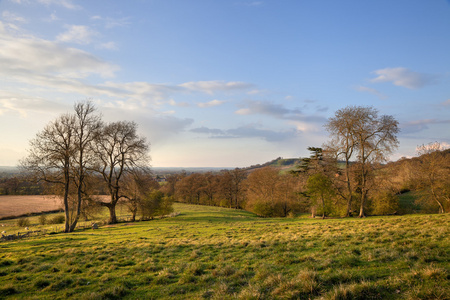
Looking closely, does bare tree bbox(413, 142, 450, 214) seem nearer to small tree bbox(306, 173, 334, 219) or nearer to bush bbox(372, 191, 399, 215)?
bush bbox(372, 191, 399, 215)

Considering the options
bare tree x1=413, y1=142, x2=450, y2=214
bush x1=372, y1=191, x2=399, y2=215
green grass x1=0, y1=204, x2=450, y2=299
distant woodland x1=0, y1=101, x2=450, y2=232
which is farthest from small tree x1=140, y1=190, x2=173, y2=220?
bare tree x1=413, y1=142, x2=450, y2=214

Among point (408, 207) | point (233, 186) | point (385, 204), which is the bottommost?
point (408, 207)

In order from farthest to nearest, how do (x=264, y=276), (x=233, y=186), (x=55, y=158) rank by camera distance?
1. (x=233, y=186)
2. (x=55, y=158)
3. (x=264, y=276)

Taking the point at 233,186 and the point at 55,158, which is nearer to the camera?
the point at 55,158

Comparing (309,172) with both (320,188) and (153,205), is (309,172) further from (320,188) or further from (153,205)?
(153,205)

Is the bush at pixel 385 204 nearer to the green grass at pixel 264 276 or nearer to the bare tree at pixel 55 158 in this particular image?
the green grass at pixel 264 276

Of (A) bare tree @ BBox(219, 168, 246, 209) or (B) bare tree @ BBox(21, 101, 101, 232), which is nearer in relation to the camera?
(B) bare tree @ BBox(21, 101, 101, 232)

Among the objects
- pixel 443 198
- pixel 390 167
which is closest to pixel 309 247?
pixel 390 167

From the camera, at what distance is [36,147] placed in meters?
25.6

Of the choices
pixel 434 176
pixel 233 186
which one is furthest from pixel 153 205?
pixel 434 176

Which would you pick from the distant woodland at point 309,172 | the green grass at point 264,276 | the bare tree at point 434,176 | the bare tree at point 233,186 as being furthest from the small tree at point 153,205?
the bare tree at point 434,176

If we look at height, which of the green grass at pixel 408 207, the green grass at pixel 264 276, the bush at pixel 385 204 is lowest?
the green grass at pixel 408 207

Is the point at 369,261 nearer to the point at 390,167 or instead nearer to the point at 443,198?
the point at 390,167

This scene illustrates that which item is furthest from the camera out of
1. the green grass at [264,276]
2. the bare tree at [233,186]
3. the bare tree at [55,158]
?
the bare tree at [233,186]
